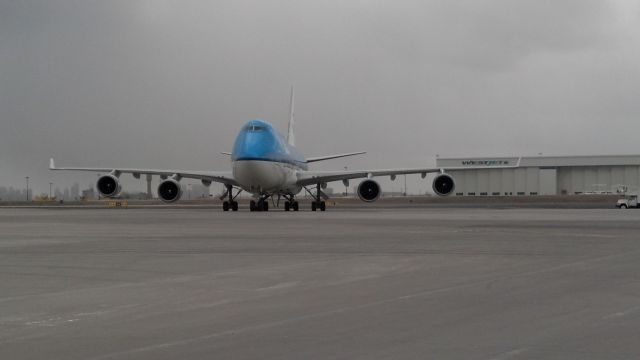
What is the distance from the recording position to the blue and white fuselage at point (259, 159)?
47.2 meters

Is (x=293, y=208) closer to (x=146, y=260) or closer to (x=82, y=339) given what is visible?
(x=146, y=260)

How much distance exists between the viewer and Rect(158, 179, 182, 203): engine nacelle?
51.8m

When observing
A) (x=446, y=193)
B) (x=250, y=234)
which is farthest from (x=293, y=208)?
(x=250, y=234)

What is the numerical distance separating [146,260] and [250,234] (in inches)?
327

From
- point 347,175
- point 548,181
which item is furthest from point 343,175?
point 548,181

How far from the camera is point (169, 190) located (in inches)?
2047

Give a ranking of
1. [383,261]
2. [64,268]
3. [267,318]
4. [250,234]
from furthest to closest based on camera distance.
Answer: [250,234], [383,261], [64,268], [267,318]

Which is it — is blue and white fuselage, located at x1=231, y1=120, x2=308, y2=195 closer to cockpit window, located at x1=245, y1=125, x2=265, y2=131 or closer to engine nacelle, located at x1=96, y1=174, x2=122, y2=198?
cockpit window, located at x1=245, y1=125, x2=265, y2=131

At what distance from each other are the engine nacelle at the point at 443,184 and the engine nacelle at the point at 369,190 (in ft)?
12.0

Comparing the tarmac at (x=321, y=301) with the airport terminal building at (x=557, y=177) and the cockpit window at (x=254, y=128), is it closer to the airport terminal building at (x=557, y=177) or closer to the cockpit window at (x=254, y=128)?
the cockpit window at (x=254, y=128)

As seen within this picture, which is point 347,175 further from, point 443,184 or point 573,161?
point 573,161

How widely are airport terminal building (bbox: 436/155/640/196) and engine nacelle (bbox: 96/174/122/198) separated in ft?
228

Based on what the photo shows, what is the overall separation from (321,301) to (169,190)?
43269 mm

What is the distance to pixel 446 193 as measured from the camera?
2048 inches
